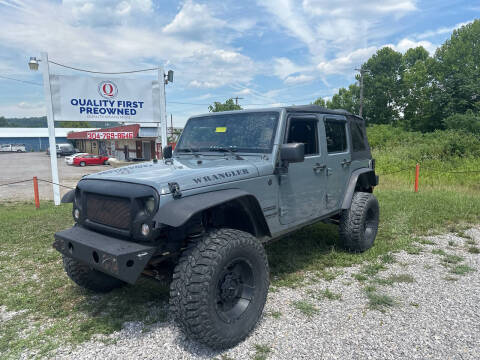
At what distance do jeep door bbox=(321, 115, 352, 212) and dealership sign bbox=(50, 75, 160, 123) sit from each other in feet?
24.2

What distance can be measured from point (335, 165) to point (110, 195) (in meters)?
2.90

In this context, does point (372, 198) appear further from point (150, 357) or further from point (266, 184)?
point (150, 357)

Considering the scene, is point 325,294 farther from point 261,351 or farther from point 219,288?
point 219,288

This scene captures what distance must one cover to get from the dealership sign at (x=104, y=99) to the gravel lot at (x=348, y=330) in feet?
26.7

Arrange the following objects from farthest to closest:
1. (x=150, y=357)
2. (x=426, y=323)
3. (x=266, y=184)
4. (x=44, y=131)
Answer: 1. (x=44, y=131)
2. (x=266, y=184)
3. (x=426, y=323)
4. (x=150, y=357)

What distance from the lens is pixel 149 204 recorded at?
104 inches

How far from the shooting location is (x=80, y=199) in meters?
3.23

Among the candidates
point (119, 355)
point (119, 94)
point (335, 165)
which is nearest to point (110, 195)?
point (119, 355)

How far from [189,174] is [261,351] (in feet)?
5.08

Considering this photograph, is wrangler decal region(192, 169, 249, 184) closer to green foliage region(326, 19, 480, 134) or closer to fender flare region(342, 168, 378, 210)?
fender flare region(342, 168, 378, 210)

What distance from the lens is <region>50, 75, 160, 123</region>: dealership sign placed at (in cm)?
932

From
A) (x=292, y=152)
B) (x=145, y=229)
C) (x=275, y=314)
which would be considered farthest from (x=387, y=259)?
(x=145, y=229)

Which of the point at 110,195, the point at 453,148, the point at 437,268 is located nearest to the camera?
the point at 110,195

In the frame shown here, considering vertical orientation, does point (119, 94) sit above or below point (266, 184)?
above
